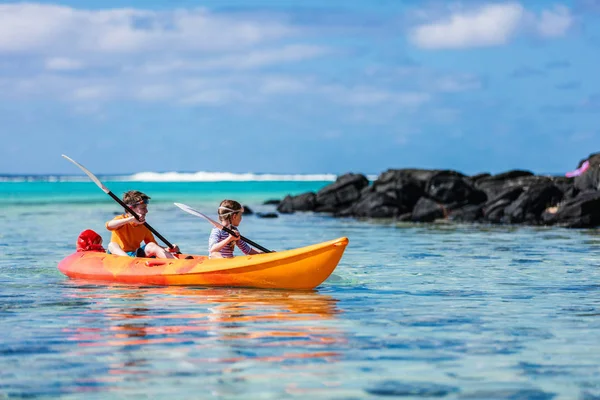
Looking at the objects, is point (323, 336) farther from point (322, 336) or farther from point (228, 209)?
point (228, 209)

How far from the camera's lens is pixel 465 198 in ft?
107

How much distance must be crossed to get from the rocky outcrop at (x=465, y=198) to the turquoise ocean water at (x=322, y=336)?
11.8 m

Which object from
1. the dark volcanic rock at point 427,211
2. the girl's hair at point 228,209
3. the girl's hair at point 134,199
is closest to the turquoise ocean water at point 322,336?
the girl's hair at point 228,209

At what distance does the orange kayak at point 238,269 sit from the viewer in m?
11.2

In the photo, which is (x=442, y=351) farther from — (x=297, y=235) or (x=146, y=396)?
(x=297, y=235)

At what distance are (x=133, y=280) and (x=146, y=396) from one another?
20.8 feet

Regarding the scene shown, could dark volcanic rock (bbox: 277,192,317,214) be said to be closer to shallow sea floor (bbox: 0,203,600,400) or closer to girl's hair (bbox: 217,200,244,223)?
shallow sea floor (bbox: 0,203,600,400)

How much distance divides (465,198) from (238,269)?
22.0 m

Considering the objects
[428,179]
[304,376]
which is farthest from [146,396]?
[428,179]

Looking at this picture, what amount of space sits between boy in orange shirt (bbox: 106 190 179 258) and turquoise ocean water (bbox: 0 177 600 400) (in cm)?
72

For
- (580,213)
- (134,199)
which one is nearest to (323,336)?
(134,199)

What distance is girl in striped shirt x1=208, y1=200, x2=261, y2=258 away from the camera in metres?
11.8

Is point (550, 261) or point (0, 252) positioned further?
point (0, 252)

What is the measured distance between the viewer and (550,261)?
54.4 feet
